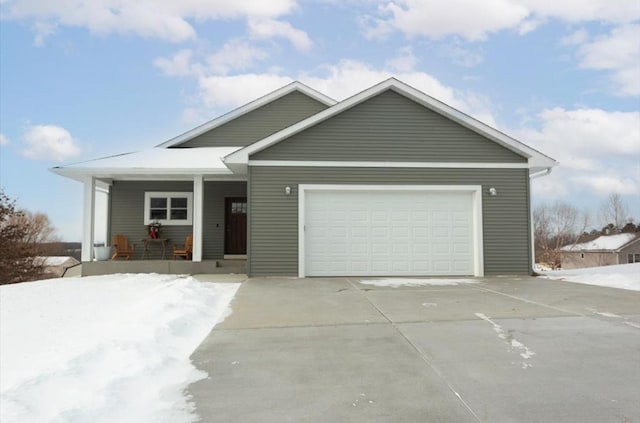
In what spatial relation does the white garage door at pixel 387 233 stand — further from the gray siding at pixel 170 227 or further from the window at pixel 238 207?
the gray siding at pixel 170 227

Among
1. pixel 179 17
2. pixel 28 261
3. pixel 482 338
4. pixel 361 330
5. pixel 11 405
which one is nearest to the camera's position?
pixel 11 405

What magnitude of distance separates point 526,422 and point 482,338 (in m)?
1.88

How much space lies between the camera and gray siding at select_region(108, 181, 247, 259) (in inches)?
510

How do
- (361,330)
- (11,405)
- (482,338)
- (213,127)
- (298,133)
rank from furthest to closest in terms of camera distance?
1. (213,127)
2. (298,133)
3. (361,330)
4. (482,338)
5. (11,405)

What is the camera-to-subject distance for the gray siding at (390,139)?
10328 mm

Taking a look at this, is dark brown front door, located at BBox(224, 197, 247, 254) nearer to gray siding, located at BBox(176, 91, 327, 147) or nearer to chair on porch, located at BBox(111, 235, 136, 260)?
gray siding, located at BBox(176, 91, 327, 147)

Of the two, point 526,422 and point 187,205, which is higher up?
point 187,205

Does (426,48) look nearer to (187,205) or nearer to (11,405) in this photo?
(187,205)

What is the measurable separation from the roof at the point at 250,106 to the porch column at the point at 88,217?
3193 millimetres

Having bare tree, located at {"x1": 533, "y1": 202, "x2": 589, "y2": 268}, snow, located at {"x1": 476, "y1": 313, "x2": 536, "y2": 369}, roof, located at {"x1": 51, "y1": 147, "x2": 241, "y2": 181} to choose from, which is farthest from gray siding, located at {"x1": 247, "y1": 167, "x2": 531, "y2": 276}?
bare tree, located at {"x1": 533, "y1": 202, "x2": 589, "y2": 268}

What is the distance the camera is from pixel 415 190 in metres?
10.4

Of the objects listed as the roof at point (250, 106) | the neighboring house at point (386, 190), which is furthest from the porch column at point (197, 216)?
the roof at point (250, 106)

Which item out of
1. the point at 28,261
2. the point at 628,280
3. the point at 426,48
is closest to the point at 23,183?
the point at 28,261

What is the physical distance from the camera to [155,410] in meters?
2.73
